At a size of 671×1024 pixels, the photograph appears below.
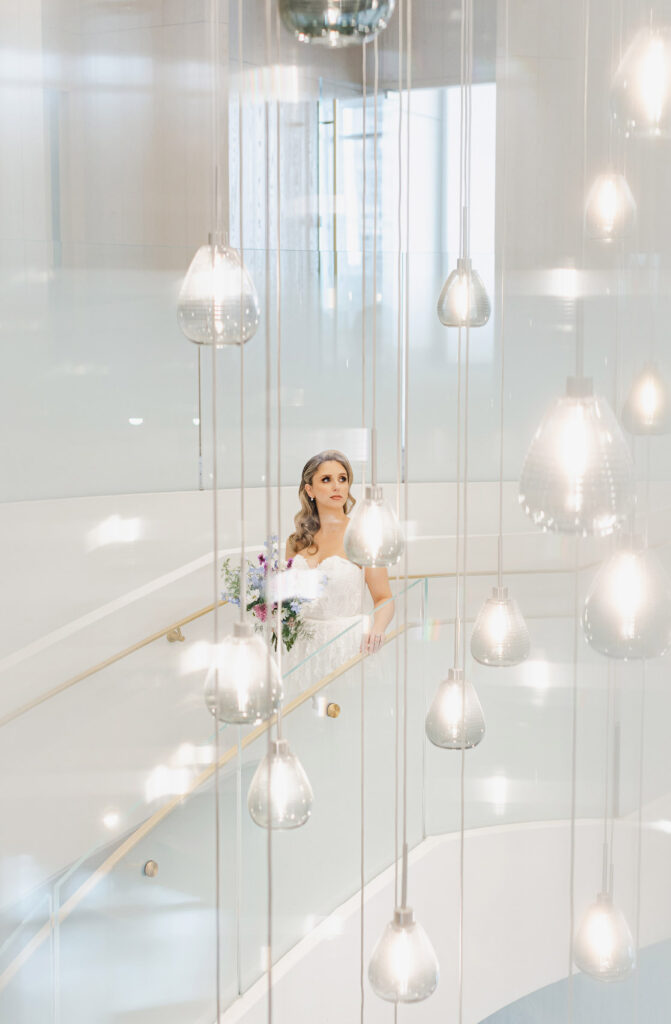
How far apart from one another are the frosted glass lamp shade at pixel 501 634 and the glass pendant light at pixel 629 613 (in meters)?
0.97

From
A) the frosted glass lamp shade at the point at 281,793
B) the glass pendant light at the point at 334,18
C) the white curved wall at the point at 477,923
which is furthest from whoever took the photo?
the white curved wall at the point at 477,923

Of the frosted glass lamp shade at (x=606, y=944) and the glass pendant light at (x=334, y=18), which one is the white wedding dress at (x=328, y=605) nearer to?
the frosted glass lamp shade at (x=606, y=944)

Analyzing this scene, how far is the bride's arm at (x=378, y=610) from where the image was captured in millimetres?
4441

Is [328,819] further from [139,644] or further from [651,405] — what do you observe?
[651,405]

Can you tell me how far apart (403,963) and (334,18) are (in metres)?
1.72

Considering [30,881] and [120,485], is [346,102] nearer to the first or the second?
[120,485]

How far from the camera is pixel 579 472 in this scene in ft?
4.74

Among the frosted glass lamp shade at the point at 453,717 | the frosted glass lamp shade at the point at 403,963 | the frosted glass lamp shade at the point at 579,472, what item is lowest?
the frosted glass lamp shade at the point at 403,963

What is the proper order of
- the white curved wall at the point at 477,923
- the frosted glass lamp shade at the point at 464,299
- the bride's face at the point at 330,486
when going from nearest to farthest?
the frosted glass lamp shade at the point at 464,299, the white curved wall at the point at 477,923, the bride's face at the point at 330,486

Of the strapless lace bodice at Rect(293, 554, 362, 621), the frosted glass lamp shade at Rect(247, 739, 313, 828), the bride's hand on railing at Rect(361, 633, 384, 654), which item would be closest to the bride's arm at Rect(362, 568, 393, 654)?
the bride's hand on railing at Rect(361, 633, 384, 654)

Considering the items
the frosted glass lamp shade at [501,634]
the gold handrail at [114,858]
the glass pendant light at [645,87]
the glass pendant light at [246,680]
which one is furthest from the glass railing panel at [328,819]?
the glass pendant light at [645,87]

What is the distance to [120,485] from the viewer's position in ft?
20.6

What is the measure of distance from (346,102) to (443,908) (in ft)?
15.0

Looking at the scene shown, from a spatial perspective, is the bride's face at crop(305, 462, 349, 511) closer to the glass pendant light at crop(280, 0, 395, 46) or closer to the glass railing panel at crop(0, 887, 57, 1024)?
the glass railing panel at crop(0, 887, 57, 1024)
